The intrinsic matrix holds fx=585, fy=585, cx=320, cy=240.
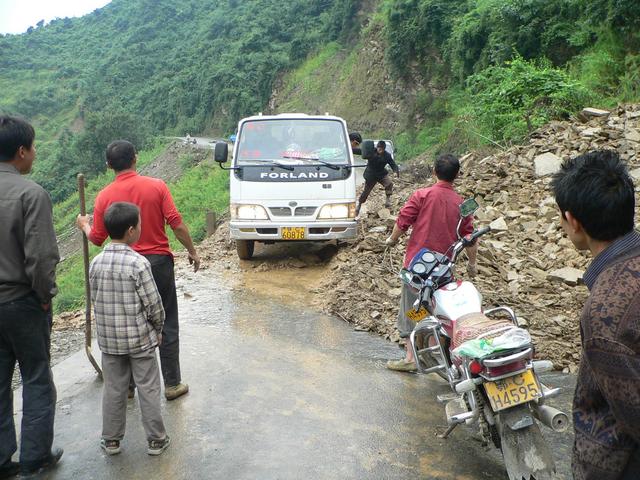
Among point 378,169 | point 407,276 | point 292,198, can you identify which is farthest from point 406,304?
point 378,169

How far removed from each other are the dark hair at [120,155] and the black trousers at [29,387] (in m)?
1.12

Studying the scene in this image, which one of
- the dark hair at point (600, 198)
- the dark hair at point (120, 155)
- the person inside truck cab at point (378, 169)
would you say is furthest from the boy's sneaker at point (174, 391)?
the person inside truck cab at point (378, 169)

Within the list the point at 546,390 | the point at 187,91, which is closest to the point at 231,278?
the point at 546,390

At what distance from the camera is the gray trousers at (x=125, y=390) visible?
3.43 m

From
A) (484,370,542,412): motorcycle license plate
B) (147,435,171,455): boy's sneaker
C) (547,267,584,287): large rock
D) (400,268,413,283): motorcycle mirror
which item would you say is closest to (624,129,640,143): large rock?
(547,267,584,287): large rock

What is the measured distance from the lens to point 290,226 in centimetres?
759

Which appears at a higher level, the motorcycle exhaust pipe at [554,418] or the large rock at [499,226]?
the motorcycle exhaust pipe at [554,418]

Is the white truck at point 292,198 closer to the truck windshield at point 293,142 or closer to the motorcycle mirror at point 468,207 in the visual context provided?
the truck windshield at point 293,142

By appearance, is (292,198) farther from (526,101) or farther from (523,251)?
(526,101)

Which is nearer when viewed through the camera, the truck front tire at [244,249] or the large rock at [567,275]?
the large rock at [567,275]

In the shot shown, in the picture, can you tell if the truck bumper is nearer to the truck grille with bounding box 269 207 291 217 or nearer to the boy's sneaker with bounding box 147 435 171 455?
the truck grille with bounding box 269 207 291 217

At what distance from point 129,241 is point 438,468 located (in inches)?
87.7

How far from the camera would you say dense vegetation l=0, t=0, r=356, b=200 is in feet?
151

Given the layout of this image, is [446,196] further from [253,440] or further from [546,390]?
[253,440]
